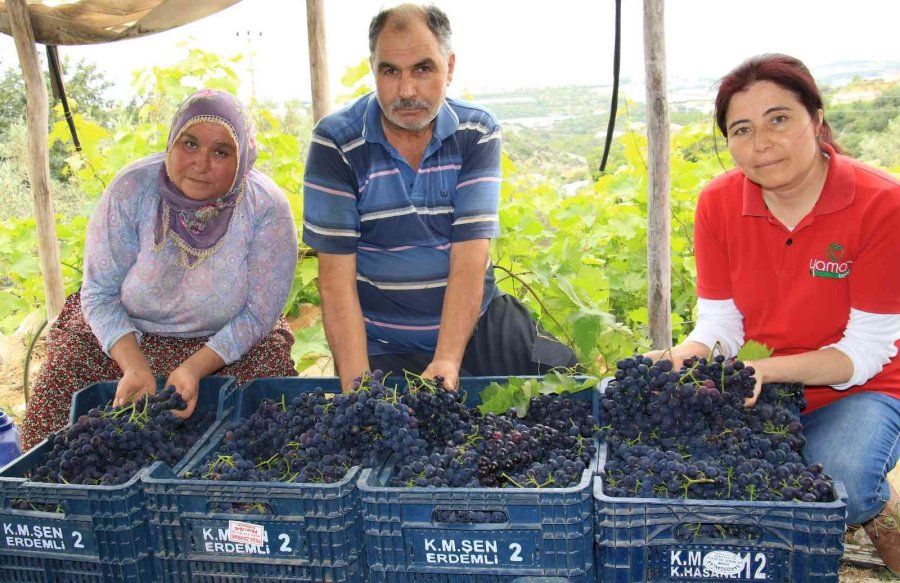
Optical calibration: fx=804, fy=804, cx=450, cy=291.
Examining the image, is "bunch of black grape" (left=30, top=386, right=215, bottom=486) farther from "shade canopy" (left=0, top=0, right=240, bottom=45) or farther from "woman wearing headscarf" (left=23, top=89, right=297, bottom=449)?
"shade canopy" (left=0, top=0, right=240, bottom=45)

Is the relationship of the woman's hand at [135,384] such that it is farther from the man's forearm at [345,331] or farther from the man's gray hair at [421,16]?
the man's gray hair at [421,16]

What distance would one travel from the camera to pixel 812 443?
2191mm

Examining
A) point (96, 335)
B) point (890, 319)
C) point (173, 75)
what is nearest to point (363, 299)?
point (96, 335)

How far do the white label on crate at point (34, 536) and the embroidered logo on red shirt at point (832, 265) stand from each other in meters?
1.96

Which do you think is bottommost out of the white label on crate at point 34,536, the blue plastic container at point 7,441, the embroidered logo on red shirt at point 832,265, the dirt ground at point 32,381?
the dirt ground at point 32,381

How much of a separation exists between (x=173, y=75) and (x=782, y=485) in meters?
3.80

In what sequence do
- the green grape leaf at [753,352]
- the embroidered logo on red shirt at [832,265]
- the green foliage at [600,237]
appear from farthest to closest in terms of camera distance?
the green foliage at [600,237] → the embroidered logo on red shirt at [832,265] → the green grape leaf at [753,352]

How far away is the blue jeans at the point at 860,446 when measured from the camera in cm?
206

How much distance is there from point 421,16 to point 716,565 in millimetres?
1680

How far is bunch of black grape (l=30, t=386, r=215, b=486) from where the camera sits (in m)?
1.84

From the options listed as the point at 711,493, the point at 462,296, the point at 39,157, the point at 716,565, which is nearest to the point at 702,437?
the point at 711,493

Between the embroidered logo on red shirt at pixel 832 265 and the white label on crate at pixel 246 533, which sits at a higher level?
the embroidered logo on red shirt at pixel 832 265

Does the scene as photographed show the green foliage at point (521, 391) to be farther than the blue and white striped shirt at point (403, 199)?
No

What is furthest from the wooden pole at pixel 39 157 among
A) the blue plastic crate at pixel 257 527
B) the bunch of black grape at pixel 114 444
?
the blue plastic crate at pixel 257 527
